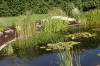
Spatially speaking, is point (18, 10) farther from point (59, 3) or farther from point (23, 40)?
point (23, 40)

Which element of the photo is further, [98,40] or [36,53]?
[98,40]

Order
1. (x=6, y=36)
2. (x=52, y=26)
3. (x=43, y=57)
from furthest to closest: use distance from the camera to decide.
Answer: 1. (x=52, y=26)
2. (x=6, y=36)
3. (x=43, y=57)

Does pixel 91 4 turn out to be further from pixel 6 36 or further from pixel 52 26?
pixel 6 36

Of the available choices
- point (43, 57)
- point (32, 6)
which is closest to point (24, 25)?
point (43, 57)

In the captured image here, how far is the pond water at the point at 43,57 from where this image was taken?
5.34 meters

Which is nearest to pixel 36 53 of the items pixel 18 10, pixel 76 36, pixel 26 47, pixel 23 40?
pixel 26 47

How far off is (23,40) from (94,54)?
118 inches

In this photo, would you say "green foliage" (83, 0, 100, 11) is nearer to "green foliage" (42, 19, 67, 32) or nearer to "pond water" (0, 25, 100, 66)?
"green foliage" (42, 19, 67, 32)

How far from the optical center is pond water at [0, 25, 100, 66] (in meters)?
5.34

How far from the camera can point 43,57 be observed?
5.91 m

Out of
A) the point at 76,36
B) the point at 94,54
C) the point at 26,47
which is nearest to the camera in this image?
the point at 94,54

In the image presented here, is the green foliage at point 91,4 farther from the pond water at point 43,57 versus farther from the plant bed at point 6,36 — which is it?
the pond water at point 43,57

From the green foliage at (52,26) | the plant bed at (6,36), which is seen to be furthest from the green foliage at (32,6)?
the plant bed at (6,36)

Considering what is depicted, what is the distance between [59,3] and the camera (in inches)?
767
